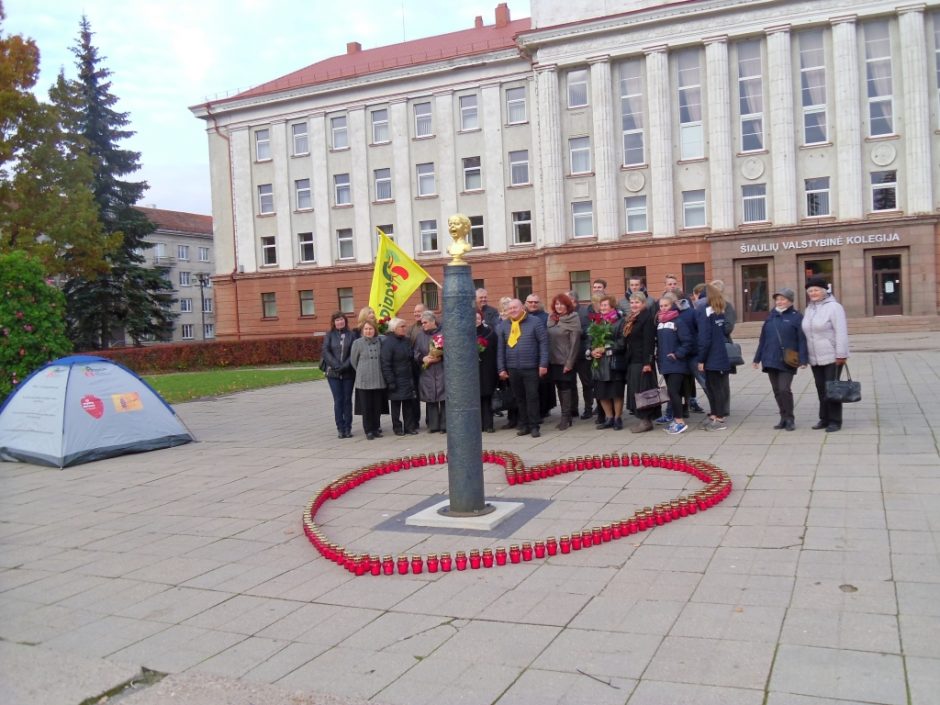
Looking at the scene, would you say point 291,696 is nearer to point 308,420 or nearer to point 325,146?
point 308,420

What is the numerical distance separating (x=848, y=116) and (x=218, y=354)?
30135 millimetres

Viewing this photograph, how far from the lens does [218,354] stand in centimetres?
3909

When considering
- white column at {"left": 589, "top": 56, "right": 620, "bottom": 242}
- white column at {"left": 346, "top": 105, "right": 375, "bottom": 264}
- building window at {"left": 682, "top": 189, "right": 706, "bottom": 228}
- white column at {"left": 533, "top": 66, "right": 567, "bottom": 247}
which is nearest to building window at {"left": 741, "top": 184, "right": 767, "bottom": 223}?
building window at {"left": 682, "top": 189, "right": 706, "bottom": 228}

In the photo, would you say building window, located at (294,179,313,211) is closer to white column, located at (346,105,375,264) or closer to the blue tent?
white column, located at (346,105,375,264)

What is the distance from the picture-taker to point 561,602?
5.21 m

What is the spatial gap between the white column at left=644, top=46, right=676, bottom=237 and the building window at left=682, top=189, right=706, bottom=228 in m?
0.63

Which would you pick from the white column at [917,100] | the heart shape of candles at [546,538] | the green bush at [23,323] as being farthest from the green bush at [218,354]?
the heart shape of candles at [546,538]

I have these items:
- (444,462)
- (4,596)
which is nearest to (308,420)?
(444,462)

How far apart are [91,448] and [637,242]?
107ft

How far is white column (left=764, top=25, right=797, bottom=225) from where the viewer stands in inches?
1494

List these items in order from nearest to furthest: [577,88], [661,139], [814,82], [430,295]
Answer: [814,82] → [661,139] → [577,88] → [430,295]

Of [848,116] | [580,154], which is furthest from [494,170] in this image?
[848,116]

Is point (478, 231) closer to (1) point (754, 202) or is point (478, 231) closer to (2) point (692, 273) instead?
(2) point (692, 273)

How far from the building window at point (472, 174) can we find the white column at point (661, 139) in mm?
9669
